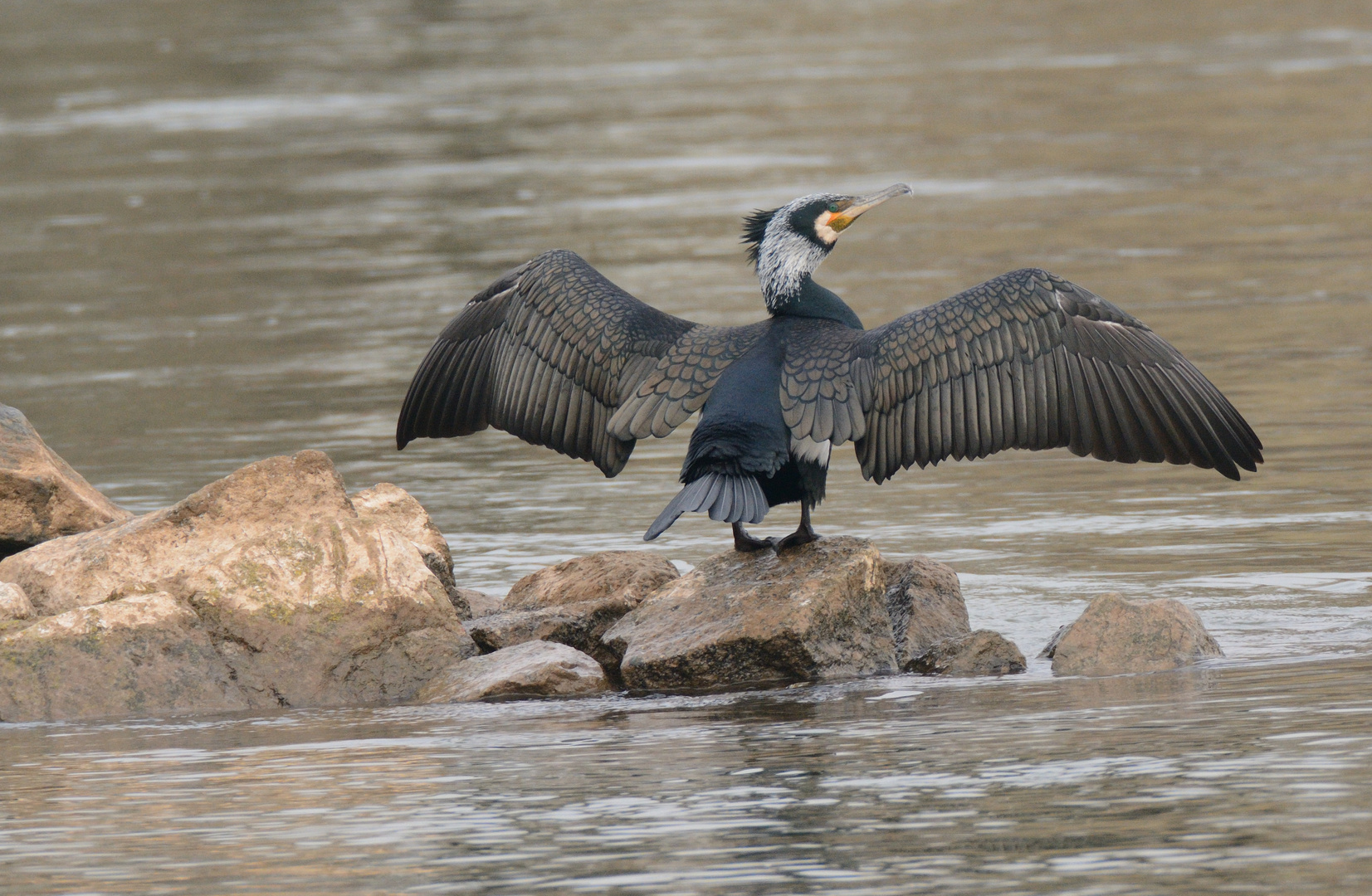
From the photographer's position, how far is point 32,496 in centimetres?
816

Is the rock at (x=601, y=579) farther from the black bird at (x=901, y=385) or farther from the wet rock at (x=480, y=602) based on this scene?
the black bird at (x=901, y=385)

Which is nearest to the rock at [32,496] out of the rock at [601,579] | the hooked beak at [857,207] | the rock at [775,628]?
the rock at [601,579]

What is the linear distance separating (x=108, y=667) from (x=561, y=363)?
2.13 meters

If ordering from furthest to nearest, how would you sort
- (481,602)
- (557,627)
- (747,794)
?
(481,602), (557,627), (747,794)

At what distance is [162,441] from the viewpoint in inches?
479

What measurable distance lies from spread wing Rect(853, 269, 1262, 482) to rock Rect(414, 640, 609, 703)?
1.26 metres

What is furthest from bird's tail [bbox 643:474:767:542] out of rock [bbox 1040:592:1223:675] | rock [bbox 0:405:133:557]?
rock [bbox 0:405:133:557]

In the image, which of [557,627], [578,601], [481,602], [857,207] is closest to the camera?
[857,207]

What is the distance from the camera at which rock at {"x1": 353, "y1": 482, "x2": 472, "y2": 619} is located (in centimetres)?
821

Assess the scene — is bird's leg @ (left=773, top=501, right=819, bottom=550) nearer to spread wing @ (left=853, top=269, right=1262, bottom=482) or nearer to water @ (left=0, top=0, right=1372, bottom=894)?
spread wing @ (left=853, top=269, right=1262, bottom=482)

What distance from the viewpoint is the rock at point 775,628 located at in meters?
7.15

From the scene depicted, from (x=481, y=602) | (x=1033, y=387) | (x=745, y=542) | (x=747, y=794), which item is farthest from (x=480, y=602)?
(x=747, y=794)

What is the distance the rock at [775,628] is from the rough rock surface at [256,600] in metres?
0.74

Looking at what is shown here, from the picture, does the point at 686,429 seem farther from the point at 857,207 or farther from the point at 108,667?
the point at 108,667
